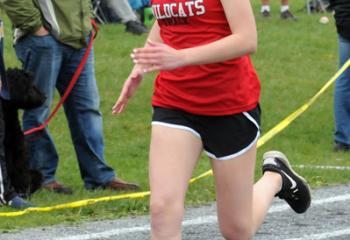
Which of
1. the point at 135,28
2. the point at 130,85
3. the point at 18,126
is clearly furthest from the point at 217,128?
the point at 135,28

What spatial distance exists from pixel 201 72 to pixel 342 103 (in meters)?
5.64

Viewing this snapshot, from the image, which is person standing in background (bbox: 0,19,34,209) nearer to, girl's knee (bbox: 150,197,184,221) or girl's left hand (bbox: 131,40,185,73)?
girl's knee (bbox: 150,197,184,221)

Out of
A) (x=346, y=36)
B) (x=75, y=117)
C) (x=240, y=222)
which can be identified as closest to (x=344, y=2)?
(x=346, y=36)

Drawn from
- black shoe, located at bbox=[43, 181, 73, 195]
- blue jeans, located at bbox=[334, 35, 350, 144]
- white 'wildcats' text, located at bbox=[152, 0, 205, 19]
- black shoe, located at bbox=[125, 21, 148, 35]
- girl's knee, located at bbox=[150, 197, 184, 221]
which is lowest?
black shoe, located at bbox=[125, 21, 148, 35]

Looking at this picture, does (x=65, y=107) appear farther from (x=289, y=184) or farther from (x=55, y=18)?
(x=289, y=184)

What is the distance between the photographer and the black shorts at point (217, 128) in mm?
5445

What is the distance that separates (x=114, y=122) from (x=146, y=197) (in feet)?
13.0

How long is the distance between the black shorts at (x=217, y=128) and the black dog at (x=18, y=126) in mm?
2654

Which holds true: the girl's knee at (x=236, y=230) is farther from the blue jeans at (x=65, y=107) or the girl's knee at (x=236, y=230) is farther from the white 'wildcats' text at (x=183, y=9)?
the blue jeans at (x=65, y=107)

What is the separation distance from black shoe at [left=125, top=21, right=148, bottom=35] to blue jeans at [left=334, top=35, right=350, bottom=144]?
264 inches

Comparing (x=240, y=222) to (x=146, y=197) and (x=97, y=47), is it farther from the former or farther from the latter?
(x=97, y=47)

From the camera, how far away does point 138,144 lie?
11023mm

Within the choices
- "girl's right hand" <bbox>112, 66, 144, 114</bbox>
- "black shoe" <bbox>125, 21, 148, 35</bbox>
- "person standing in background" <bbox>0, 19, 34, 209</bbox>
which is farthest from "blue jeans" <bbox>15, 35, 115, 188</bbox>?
"black shoe" <bbox>125, 21, 148, 35</bbox>

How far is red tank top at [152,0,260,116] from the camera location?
5418 mm
